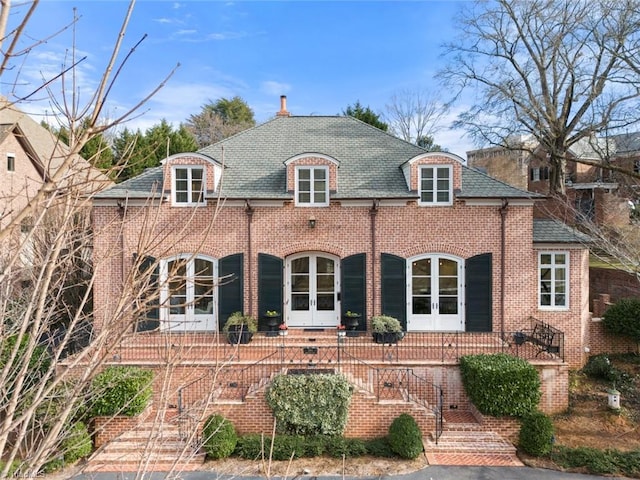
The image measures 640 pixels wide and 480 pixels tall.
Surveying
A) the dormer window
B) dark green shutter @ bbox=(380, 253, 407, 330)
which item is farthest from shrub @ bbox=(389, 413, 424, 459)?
the dormer window

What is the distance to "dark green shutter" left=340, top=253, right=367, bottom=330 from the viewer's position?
1354 centimetres

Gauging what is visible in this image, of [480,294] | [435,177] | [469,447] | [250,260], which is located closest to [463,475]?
[469,447]

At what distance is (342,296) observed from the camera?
44.6 ft

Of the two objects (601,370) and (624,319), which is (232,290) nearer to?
(601,370)

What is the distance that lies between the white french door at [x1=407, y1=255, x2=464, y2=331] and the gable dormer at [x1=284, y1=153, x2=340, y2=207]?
3798 millimetres

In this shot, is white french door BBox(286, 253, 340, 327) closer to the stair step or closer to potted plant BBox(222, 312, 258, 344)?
potted plant BBox(222, 312, 258, 344)

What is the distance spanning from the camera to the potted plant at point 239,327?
12.2 m

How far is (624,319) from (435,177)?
317 inches

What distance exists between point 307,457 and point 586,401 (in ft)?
26.5

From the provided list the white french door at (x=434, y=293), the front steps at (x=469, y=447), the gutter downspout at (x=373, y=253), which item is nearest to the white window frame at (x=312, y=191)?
the gutter downspout at (x=373, y=253)

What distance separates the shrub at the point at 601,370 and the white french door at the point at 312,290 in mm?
8287

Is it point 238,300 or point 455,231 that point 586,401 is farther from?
point 238,300

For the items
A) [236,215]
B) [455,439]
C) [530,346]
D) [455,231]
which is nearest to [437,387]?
[455,439]

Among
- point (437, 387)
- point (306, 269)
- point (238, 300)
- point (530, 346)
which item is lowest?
point (437, 387)
